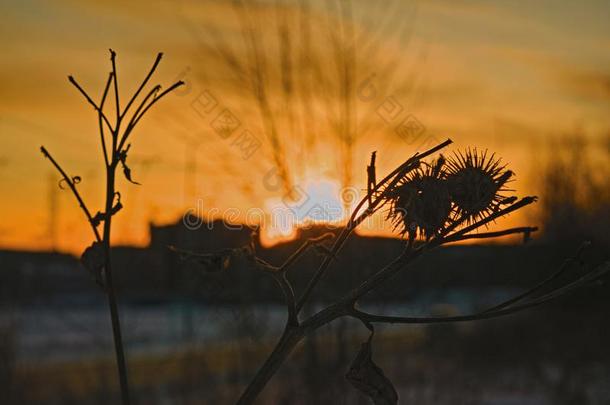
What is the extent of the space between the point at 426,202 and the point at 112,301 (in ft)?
1.41

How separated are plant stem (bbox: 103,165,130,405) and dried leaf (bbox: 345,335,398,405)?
298 mm

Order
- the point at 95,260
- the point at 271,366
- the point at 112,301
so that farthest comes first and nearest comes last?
1. the point at 95,260
2. the point at 112,301
3. the point at 271,366

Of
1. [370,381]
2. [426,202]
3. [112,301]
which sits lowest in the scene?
[370,381]

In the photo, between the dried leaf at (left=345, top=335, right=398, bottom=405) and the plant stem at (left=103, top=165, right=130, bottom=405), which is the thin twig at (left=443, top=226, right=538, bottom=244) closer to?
the dried leaf at (left=345, top=335, right=398, bottom=405)

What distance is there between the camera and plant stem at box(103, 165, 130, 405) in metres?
1.14

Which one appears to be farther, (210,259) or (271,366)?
(210,259)

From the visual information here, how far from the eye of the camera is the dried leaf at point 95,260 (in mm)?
1326

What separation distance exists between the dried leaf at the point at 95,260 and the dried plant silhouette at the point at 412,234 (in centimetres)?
12

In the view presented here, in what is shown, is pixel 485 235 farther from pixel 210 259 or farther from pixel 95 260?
pixel 95 260

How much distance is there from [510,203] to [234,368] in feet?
15.9

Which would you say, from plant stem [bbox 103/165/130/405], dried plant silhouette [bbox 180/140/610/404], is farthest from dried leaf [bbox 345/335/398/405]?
plant stem [bbox 103/165/130/405]

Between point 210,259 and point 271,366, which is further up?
point 210,259

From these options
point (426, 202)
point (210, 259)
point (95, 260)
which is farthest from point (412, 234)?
point (95, 260)

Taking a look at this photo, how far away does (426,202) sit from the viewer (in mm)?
1190
